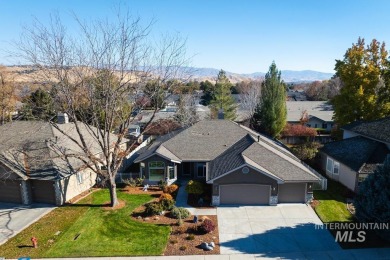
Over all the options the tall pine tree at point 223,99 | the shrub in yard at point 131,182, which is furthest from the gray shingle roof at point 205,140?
the tall pine tree at point 223,99

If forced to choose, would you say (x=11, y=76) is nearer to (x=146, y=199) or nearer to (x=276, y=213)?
(x=146, y=199)

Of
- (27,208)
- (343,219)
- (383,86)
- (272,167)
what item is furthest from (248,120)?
(27,208)

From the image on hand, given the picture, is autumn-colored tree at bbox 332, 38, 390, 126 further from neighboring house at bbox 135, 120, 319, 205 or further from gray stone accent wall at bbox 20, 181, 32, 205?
gray stone accent wall at bbox 20, 181, 32, 205

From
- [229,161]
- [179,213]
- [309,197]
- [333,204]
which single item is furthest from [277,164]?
[179,213]

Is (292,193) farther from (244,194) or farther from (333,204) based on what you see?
(244,194)

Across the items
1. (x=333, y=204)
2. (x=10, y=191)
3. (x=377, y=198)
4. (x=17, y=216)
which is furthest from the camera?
(x=10, y=191)

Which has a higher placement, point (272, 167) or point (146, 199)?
point (272, 167)
